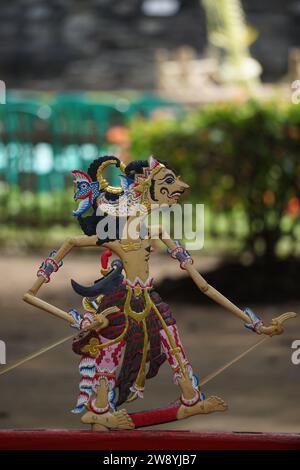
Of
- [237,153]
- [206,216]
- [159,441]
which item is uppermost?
[237,153]

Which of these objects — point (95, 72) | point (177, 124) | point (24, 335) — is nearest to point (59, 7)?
point (95, 72)

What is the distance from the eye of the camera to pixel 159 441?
11.7ft

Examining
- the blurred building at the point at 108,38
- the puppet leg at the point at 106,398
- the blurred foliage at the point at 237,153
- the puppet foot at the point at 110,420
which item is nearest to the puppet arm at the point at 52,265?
the puppet leg at the point at 106,398

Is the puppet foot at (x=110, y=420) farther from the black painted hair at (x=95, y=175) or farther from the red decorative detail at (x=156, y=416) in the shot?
the black painted hair at (x=95, y=175)

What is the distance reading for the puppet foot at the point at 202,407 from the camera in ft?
11.8

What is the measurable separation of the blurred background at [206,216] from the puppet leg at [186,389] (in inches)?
58.8

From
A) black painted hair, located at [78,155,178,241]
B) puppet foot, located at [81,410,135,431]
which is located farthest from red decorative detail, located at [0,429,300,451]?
black painted hair, located at [78,155,178,241]

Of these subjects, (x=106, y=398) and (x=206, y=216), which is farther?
(x=206, y=216)

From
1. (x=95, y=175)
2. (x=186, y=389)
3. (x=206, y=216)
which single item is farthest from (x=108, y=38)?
(x=186, y=389)

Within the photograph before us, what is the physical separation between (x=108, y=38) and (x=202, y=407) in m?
15.8

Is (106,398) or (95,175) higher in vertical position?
(95,175)

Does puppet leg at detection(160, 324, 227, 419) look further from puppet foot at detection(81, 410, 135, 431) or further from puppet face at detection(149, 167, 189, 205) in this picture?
puppet face at detection(149, 167, 189, 205)

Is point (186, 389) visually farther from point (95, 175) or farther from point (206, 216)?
point (206, 216)
